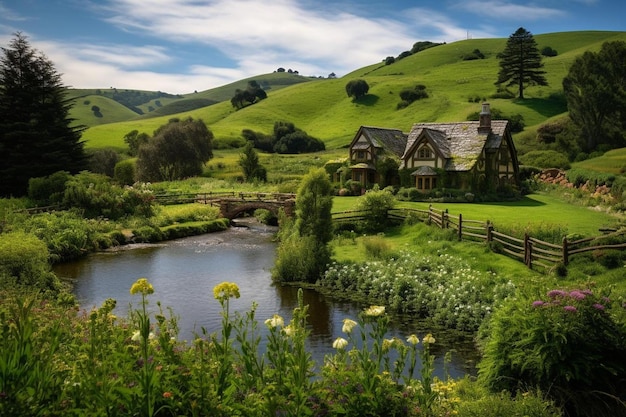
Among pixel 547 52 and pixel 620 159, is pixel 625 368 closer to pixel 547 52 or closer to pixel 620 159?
pixel 620 159

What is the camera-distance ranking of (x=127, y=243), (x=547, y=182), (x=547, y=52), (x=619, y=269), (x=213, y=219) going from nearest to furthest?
(x=619, y=269) → (x=127, y=243) → (x=213, y=219) → (x=547, y=182) → (x=547, y=52)

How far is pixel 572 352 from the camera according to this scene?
1007 cm

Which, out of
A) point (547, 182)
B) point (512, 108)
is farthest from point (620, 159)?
point (512, 108)

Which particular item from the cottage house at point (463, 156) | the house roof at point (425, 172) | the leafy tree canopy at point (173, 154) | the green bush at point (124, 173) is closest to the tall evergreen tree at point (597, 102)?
the cottage house at point (463, 156)

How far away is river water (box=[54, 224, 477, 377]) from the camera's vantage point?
17406 millimetres

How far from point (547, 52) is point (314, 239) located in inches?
4832

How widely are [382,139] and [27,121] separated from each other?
32.1 meters

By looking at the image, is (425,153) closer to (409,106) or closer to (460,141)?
(460,141)

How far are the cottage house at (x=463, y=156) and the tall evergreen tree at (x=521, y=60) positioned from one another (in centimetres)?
4718

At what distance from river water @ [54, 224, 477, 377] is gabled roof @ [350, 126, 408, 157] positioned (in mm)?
19702

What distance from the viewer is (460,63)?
425ft

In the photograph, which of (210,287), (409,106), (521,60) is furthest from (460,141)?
(409,106)

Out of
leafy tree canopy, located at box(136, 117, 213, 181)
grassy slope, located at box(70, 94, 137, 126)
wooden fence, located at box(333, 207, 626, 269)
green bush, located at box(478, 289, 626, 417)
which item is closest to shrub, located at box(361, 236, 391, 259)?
wooden fence, located at box(333, 207, 626, 269)

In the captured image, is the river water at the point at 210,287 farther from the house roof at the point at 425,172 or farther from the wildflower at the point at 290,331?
the house roof at the point at 425,172
